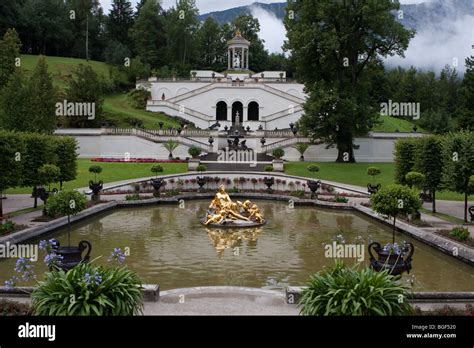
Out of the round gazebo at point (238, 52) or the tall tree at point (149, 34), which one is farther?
the tall tree at point (149, 34)

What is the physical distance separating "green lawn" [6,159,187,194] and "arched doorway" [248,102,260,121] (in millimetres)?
28985

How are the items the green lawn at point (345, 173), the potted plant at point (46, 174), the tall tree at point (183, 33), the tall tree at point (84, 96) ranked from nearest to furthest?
the potted plant at point (46, 174) < the green lawn at point (345, 173) < the tall tree at point (84, 96) < the tall tree at point (183, 33)

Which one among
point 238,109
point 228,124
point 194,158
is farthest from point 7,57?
point 238,109

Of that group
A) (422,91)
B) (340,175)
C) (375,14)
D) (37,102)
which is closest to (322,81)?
(375,14)

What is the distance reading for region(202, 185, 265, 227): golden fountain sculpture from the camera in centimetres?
2167

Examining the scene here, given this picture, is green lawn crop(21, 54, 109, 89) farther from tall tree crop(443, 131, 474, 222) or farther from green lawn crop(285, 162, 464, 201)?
tall tree crop(443, 131, 474, 222)

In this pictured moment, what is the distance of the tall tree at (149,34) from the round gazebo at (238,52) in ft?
51.6

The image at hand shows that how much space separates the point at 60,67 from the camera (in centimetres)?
8269

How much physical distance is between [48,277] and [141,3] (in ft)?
352

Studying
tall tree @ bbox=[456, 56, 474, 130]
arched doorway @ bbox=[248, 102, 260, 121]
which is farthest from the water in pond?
arched doorway @ bbox=[248, 102, 260, 121]

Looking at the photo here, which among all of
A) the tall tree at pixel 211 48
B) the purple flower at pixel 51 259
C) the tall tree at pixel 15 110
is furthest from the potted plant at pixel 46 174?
the tall tree at pixel 211 48

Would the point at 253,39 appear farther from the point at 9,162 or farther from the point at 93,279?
the point at 93,279

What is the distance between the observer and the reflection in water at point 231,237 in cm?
1783
